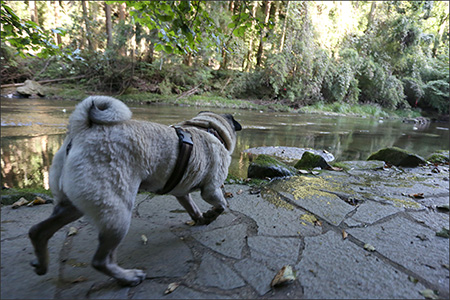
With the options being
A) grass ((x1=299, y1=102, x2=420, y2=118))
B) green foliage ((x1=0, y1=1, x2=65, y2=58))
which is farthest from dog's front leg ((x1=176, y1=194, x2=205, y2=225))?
grass ((x1=299, y1=102, x2=420, y2=118))

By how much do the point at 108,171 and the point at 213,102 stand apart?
1605 centimetres

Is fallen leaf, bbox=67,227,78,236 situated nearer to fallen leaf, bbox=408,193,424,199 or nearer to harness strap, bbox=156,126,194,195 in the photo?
harness strap, bbox=156,126,194,195

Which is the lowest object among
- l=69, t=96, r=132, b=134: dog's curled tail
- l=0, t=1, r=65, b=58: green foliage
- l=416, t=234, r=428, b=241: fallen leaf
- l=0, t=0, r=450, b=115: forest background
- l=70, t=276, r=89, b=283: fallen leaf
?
l=70, t=276, r=89, b=283: fallen leaf

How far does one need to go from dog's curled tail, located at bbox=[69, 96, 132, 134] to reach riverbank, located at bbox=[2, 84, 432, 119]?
14.4m

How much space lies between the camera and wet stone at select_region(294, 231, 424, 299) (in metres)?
1.54

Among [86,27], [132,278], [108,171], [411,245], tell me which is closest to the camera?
[108,171]

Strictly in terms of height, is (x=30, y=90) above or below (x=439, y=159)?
above

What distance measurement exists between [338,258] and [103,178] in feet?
6.30

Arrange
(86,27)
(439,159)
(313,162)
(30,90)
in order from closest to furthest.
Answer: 1. (313,162)
2. (439,159)
3. (30,90)
4. (86,27)

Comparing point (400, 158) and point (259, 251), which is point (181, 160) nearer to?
point (259, 251)

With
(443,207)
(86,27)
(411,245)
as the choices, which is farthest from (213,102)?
(411,245)

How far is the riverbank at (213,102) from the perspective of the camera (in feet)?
49.0

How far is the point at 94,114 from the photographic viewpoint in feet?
5.05

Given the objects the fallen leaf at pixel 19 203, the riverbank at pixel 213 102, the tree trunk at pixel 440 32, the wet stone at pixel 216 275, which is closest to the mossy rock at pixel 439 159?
the wet stone at pixel 216 275
